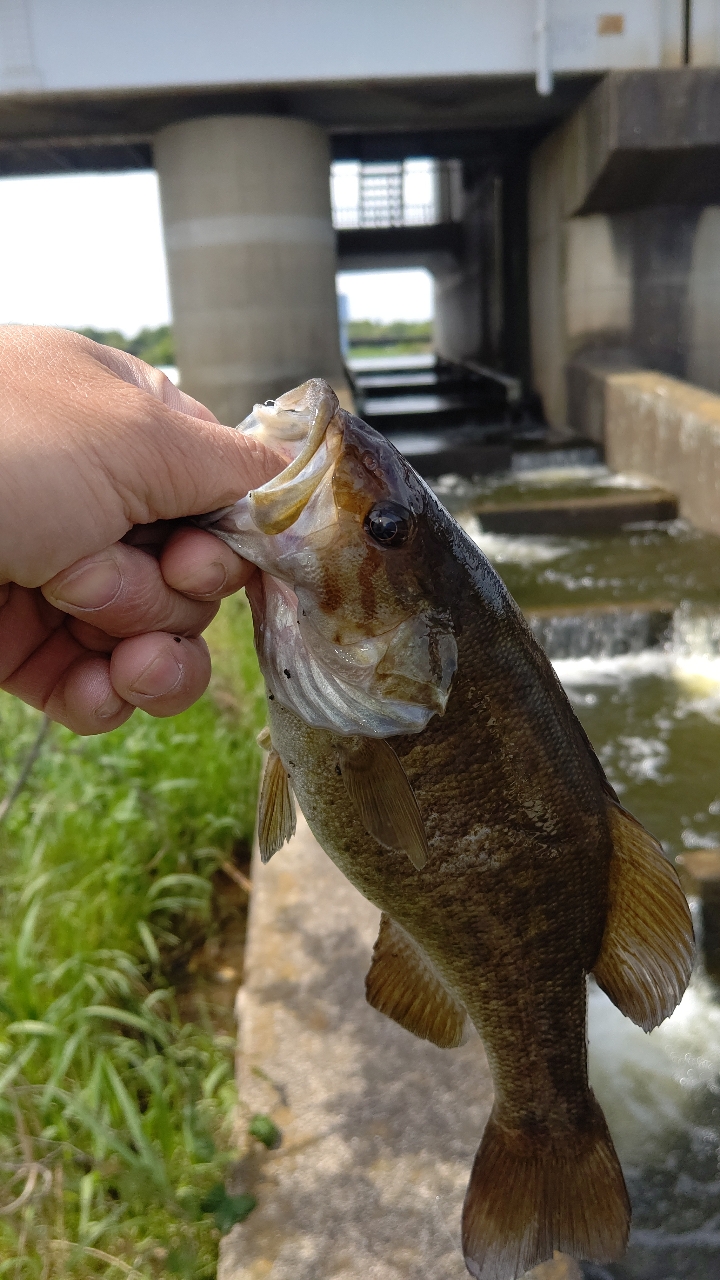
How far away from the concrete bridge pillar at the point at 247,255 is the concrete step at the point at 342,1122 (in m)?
10.8

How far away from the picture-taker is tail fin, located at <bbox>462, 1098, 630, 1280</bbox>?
1820 millimetres

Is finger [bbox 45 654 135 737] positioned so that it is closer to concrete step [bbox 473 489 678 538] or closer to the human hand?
the human hand

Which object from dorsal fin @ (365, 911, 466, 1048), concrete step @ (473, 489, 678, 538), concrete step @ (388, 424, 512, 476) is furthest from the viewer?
concrete step @ (388, 424, 512, 476)

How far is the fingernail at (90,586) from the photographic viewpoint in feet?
5.20

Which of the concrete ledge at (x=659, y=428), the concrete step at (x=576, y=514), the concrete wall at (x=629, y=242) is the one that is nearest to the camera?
the concrete ledge at (x=659, y=428)

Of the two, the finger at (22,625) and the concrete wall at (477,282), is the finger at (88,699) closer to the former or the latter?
the finger at (22,625)

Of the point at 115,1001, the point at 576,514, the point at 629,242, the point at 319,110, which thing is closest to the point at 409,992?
the point at 115,1001

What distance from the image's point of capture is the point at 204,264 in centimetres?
1359

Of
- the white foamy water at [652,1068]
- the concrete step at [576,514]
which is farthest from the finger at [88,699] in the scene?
the concrete step at [576,514]

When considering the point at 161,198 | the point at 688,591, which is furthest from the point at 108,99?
the point at 688,591

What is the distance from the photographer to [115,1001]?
3.44 metres

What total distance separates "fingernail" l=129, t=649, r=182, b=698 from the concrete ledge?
834 cm

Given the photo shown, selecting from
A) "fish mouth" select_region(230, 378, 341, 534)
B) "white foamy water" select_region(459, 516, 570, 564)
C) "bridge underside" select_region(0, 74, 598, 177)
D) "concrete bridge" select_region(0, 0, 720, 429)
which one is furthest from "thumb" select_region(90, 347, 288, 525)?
"bridge underside" select_region(0, 74, 598, 177)

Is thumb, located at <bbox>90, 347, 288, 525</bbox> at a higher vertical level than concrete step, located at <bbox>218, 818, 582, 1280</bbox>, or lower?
higher
